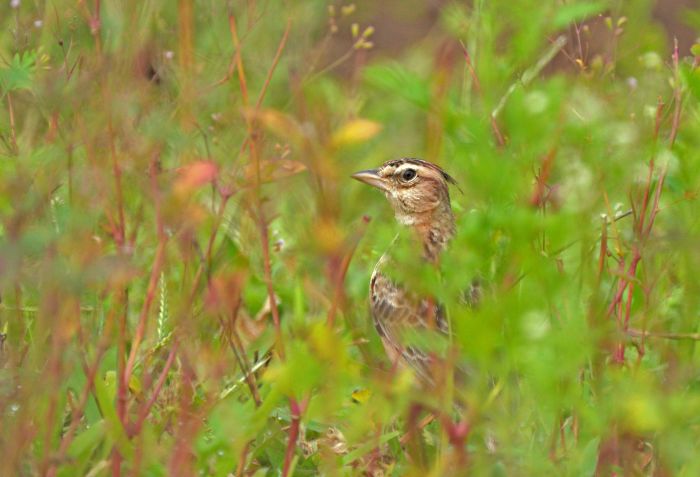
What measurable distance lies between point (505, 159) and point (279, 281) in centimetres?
318

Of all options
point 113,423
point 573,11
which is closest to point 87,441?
point 113,423

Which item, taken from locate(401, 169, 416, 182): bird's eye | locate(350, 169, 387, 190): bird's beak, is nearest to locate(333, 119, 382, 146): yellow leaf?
locate(350, 169, 387, 190): bird's beak

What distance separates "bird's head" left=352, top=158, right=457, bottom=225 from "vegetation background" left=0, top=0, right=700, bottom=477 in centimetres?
33

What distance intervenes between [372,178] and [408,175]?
0.53 feet

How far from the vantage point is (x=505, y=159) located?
2.65 metres

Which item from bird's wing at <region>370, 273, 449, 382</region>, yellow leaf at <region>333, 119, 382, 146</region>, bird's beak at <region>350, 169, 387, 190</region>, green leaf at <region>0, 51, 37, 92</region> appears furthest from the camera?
bird's beak at <region>350, 169, 387, 190</region>

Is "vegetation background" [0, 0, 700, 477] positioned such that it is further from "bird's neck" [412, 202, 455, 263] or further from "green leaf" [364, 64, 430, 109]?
"bird's neck" [412, 202, 455, 263]

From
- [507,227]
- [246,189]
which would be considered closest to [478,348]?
[507,227]

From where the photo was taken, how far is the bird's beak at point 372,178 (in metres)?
5.57

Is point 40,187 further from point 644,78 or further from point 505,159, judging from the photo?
point 644,78

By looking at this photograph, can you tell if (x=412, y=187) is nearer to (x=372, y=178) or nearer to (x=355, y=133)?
(x=372, y=178)

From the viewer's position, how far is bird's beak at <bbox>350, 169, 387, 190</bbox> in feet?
18.3

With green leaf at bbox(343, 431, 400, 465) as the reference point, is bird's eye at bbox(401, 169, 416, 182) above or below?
below

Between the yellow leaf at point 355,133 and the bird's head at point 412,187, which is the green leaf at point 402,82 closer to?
the yellow leaf at point 355,133
